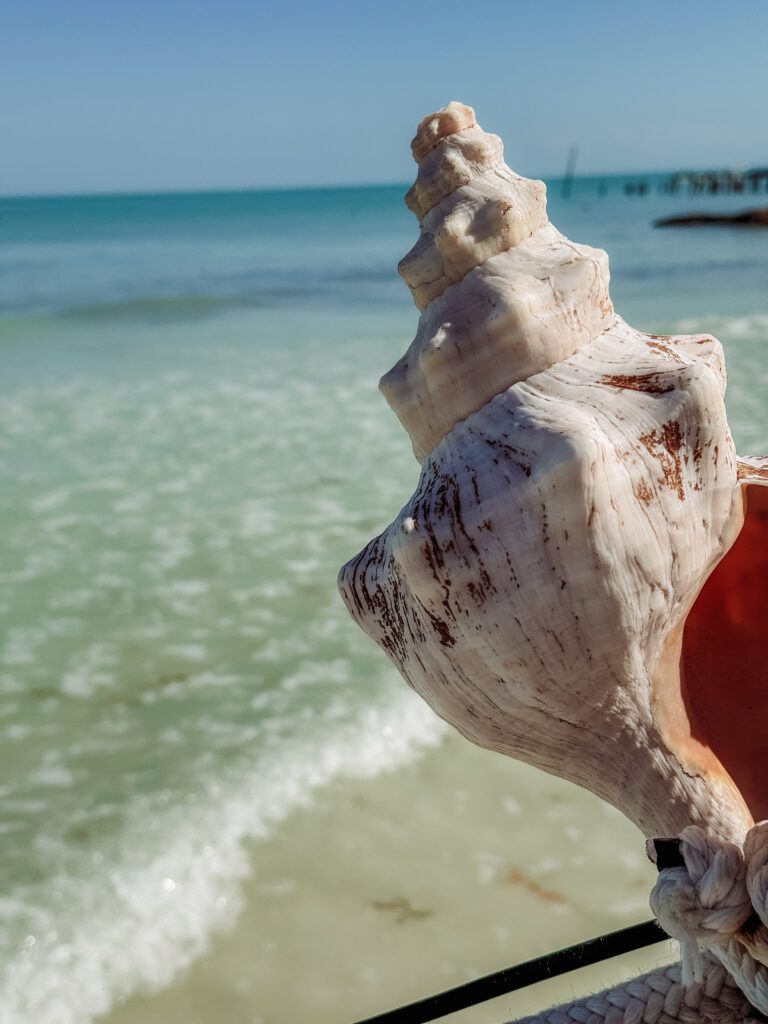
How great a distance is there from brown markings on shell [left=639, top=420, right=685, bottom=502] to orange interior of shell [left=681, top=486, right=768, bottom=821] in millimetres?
268

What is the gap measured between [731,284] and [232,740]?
40.5 ft

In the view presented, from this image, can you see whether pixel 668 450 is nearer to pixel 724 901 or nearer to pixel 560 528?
pixel 560 528

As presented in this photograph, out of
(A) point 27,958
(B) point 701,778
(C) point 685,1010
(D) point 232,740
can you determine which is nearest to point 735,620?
(B) point 701,778

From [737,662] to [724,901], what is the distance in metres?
0.47

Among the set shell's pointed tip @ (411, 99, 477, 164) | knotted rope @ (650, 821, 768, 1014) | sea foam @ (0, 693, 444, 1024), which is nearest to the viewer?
knotted rope @ (650, 821, 768, 1014)

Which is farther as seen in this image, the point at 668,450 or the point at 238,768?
the point at 238,768

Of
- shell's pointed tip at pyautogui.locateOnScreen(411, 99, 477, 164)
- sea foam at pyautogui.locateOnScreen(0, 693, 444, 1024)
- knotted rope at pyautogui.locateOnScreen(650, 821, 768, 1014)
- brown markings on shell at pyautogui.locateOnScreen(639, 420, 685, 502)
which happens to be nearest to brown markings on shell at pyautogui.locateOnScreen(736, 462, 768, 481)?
brown markings on shell at pyautogui.locateOnScreen(639, 420, 685, 502)

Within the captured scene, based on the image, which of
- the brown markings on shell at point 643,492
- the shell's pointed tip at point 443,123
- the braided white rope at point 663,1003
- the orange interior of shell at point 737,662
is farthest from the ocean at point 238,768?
the shell's pointed tip at point 443,123

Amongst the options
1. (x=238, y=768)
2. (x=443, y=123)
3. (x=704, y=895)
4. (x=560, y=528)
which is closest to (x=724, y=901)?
(x=704, y=895)

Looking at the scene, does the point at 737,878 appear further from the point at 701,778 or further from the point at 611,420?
the point at 611,420

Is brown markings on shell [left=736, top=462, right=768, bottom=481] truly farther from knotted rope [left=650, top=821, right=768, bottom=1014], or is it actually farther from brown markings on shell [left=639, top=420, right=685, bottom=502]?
knotted rope [left=650, top=821, right=768, bottom=1014]

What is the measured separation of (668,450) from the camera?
953mm

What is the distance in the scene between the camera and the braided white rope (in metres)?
0.98

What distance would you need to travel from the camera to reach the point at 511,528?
0.91m
